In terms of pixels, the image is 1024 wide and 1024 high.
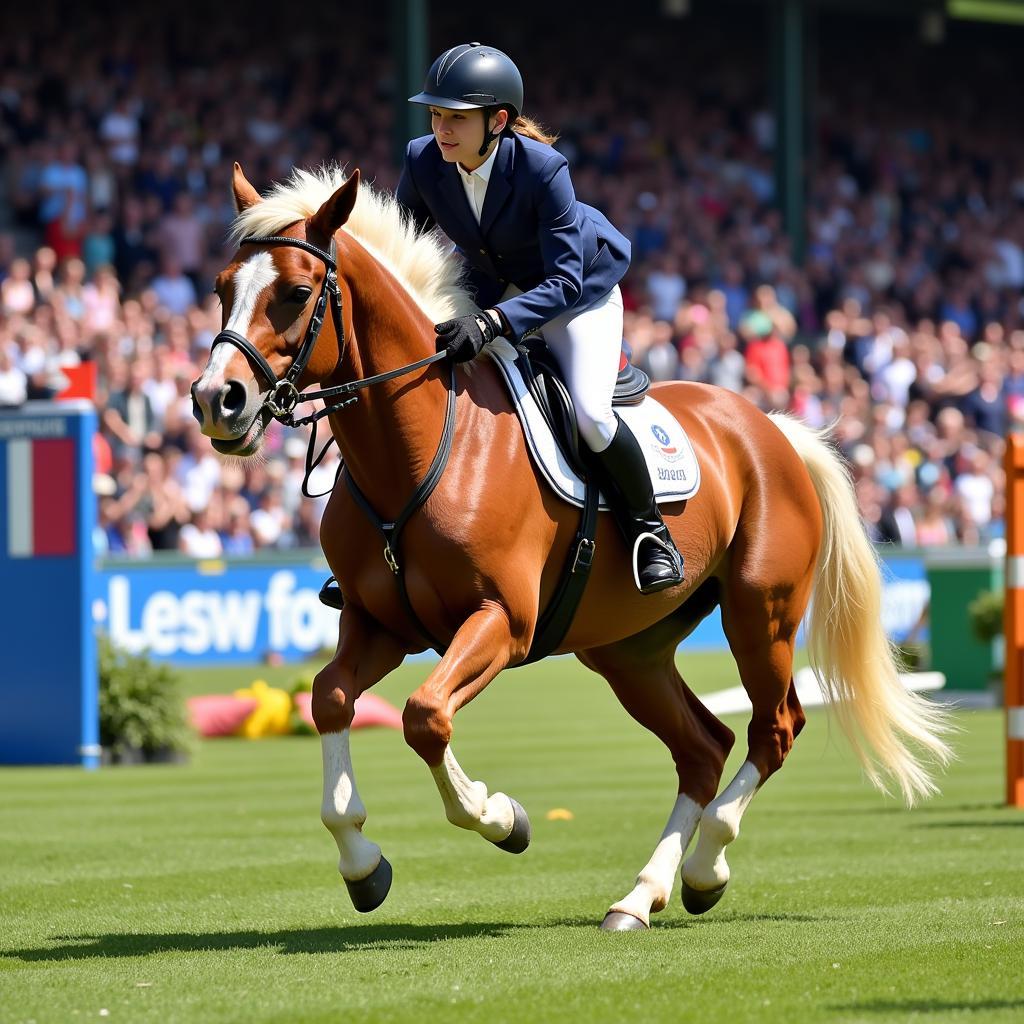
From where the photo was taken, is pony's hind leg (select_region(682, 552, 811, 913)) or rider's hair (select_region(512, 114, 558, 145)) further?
pony's hind leg (select_region(682, 552, 811, 913))

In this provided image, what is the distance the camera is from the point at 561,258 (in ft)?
20.5

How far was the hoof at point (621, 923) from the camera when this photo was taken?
6012 millimetres

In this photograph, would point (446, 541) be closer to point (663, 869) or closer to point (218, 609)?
point (663, 869)

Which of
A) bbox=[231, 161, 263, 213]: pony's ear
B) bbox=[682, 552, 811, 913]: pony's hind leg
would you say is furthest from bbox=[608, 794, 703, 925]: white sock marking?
bbox=[231, 161, 263, 213]: pony's ear

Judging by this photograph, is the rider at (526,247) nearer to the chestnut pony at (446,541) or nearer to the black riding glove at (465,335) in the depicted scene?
the black riding glove at (465,335)

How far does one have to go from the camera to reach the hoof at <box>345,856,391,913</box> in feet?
18.8

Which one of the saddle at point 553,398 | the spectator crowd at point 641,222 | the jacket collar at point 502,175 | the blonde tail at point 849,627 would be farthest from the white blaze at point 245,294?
the spectator crowd at point 641,222

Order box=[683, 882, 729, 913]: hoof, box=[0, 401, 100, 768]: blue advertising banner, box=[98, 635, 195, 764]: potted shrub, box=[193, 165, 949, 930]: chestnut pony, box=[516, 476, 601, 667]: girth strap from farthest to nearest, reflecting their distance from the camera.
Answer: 1. box=[98, 635, 195, 764]: potted shrub
2. box=[0, 401, 100, 768]: blue advertising banner
3. box=[683, 882, 729, 913]: hoof
4. box=[516, 476, 601, 667]: girth strap
5. box=[193, 165, 949, 930]: chestnut pony

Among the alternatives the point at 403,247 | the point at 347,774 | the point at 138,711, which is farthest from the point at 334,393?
the point at 138,711

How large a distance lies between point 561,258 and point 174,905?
2.59m

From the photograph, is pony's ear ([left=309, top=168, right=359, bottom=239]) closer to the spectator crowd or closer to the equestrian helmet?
the equestrian helmet

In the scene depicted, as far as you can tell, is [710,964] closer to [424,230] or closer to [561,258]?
[561,258]

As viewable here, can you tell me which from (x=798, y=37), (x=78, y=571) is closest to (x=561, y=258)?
(x=78, y=571)

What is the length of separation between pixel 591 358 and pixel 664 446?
0.48 metres
